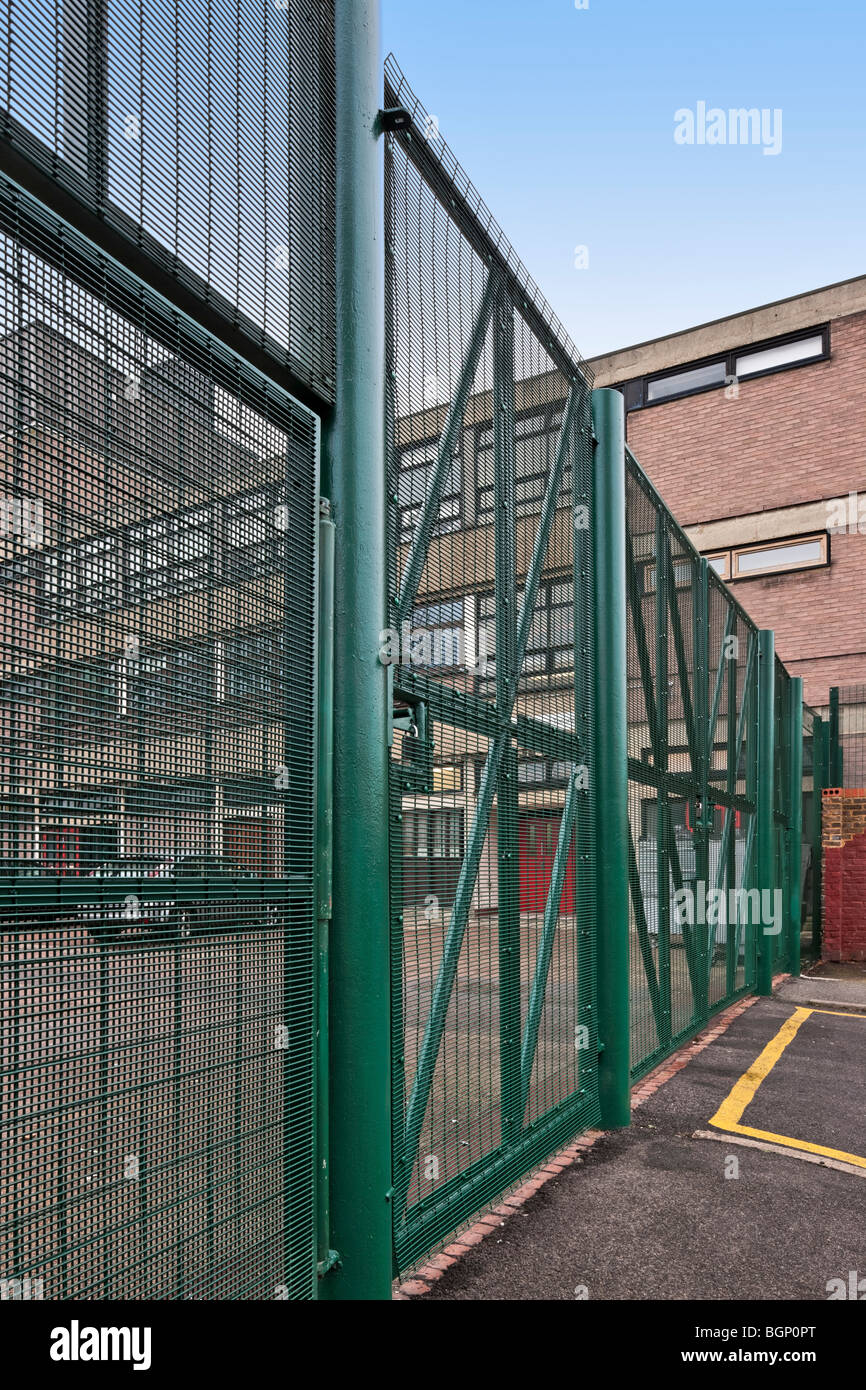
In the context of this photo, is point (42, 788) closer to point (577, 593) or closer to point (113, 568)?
point (113, 568)

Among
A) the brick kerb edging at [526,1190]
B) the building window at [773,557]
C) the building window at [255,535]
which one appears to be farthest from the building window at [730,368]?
the building window at [255,535]

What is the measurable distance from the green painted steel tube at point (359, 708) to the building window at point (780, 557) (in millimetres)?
15228

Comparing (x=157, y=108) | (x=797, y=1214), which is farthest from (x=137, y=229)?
(x=797, y=1214)

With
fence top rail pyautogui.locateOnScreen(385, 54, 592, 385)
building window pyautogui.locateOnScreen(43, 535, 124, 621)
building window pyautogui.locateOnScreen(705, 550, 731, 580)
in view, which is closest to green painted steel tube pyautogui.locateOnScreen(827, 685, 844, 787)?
building window pyautogui.locateOnScreen(705, 550, 731, 580)

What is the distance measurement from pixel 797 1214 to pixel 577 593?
3157 mm

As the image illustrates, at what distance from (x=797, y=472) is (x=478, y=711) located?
15190 mm

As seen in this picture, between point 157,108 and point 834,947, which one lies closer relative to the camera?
point 157,108

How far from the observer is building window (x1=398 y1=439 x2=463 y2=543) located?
3.41 metres

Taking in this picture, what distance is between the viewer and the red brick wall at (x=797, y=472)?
54.1 feet

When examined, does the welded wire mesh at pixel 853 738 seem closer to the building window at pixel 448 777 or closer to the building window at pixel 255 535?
the building window at pixel 448 777

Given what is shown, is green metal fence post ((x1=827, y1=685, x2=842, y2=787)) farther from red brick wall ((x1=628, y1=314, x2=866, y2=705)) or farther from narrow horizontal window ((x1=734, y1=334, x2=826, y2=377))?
narrow horizontal window ((x1=734, y1=334, x2=826, y2=377))

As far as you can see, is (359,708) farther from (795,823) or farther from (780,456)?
(780,456)

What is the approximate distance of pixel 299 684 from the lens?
9.18ft
